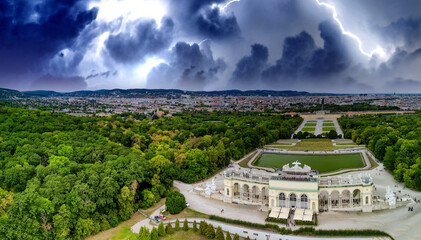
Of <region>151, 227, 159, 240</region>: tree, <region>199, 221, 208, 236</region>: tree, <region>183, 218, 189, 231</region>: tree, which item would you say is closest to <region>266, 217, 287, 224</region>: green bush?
<region>199, 221, 208, 236</region>: tree

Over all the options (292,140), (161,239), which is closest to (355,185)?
(161,239)

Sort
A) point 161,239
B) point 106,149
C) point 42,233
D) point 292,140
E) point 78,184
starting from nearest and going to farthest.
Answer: point 42,233, point 161,239, point 78,184, point 106,149, point 292,140

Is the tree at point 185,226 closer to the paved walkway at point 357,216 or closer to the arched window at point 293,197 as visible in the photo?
the paved walkway at point 357,216

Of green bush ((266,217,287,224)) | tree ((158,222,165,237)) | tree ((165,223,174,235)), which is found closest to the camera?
tree ((158,222,165,237))

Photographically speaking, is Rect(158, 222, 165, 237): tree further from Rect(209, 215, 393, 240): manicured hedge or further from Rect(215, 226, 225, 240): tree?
Rect(209, 215, 393, 240): manicured hedge

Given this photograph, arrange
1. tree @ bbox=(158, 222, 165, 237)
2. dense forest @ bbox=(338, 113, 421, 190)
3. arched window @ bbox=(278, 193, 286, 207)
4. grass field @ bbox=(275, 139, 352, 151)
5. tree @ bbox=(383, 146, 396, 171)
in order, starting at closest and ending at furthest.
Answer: tree @ bbox=(158, 222, 165, 237) → arched window @ bbox=(278, 193, 286, 207) → dense forest @ bbox=(338, 113, 421, 190) → tree @ bbox=(383, 146, 396, 171) → grass field @ bbox=(275, 139, 352, 151)

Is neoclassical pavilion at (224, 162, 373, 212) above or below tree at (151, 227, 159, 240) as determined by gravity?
above

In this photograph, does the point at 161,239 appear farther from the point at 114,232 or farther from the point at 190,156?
the point at 190,156

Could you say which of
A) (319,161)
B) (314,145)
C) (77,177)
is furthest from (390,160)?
(77,177)

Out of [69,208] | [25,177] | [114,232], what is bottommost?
[114,232]
